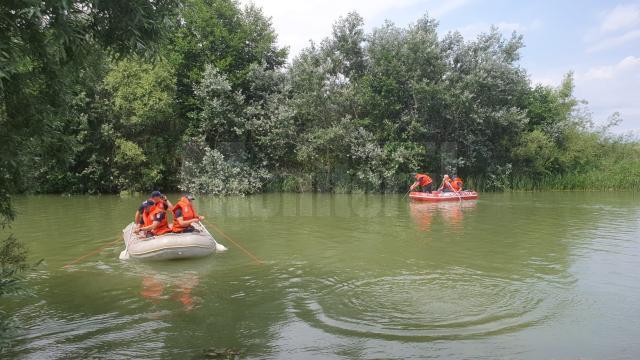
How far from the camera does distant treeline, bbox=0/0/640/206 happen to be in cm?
2723

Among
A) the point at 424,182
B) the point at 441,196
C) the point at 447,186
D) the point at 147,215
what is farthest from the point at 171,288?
the point at 447,186

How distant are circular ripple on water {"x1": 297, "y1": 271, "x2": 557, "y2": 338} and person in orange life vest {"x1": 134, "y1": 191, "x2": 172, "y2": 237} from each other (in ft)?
13.7

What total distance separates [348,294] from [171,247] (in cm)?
409

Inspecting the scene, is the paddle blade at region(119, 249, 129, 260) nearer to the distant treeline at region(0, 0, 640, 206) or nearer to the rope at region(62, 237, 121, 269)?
the rope at region(62, 237, 121, 269)

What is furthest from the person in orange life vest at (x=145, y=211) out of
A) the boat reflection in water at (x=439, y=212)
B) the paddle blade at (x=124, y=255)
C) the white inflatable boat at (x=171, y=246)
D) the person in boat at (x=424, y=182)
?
the person in boat at (x=424, y=182)

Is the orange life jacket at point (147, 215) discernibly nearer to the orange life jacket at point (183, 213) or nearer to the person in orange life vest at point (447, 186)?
the orange life jacket at point (183, 213)

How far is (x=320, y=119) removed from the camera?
29594mm

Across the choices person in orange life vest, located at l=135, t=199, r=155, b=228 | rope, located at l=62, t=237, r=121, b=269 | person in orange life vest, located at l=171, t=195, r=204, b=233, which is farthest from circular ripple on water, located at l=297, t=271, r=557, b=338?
rope, located at l=62, t=237, r=121, b=269

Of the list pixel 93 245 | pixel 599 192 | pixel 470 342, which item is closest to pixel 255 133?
pixel 93 245

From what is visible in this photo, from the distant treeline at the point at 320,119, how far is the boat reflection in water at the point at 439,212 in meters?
5.75

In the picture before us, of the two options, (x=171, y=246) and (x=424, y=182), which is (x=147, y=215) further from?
(x=424, y=182)

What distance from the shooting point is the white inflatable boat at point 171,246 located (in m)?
10.6

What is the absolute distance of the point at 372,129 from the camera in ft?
96.3

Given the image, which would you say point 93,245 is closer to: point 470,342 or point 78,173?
point 470,342
